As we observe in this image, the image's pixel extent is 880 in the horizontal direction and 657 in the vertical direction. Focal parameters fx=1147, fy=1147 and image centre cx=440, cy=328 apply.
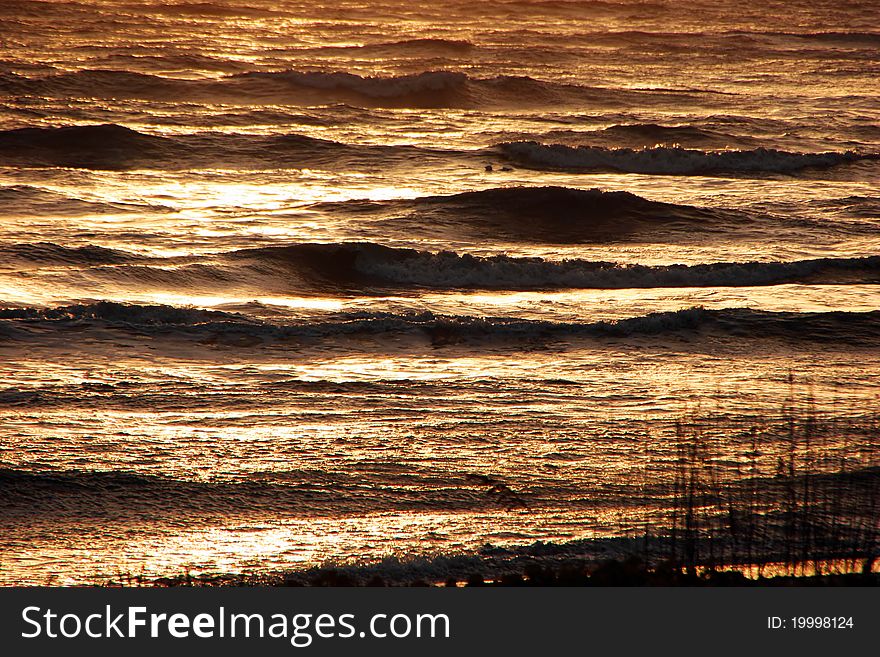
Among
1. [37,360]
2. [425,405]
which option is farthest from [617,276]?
[37,360]

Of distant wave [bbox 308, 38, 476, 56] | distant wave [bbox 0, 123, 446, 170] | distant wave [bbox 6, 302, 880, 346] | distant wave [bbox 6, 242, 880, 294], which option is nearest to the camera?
distant wave [bbox 6, 302, 880, 346]

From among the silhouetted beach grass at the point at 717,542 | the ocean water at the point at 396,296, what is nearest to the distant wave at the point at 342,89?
the ocean water at the point at 396,296

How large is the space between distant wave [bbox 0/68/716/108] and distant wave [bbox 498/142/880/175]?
682cm

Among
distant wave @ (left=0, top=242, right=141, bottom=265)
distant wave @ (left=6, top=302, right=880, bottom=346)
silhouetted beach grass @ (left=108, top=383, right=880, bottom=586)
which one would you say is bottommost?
silhouetted beach grass @ (left=108, top=383, right=880, bottom=586)

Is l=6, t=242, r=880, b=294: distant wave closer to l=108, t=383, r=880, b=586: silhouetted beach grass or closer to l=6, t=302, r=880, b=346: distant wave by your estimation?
l=6, t=302, r=880, b=346: distant wave

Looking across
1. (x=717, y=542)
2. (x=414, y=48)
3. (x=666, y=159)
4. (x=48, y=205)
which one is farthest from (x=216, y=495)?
(x=414, y=48)

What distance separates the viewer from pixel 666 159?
26.0 meters

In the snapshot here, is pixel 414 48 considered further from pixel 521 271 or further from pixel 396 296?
pixel 396 296

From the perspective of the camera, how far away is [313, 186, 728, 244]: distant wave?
66.1ft

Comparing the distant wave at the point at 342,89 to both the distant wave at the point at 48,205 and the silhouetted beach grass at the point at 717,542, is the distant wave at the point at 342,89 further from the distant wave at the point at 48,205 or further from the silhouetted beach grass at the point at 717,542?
the silhouetted beach grass at the point at 717,542

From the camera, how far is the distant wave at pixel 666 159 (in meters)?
25.2

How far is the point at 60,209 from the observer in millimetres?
19641

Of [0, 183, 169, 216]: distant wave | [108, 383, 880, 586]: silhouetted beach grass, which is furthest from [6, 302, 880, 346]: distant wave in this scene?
[0, 183, 169, 216]: distant wave

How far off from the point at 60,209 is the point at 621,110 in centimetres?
1722
